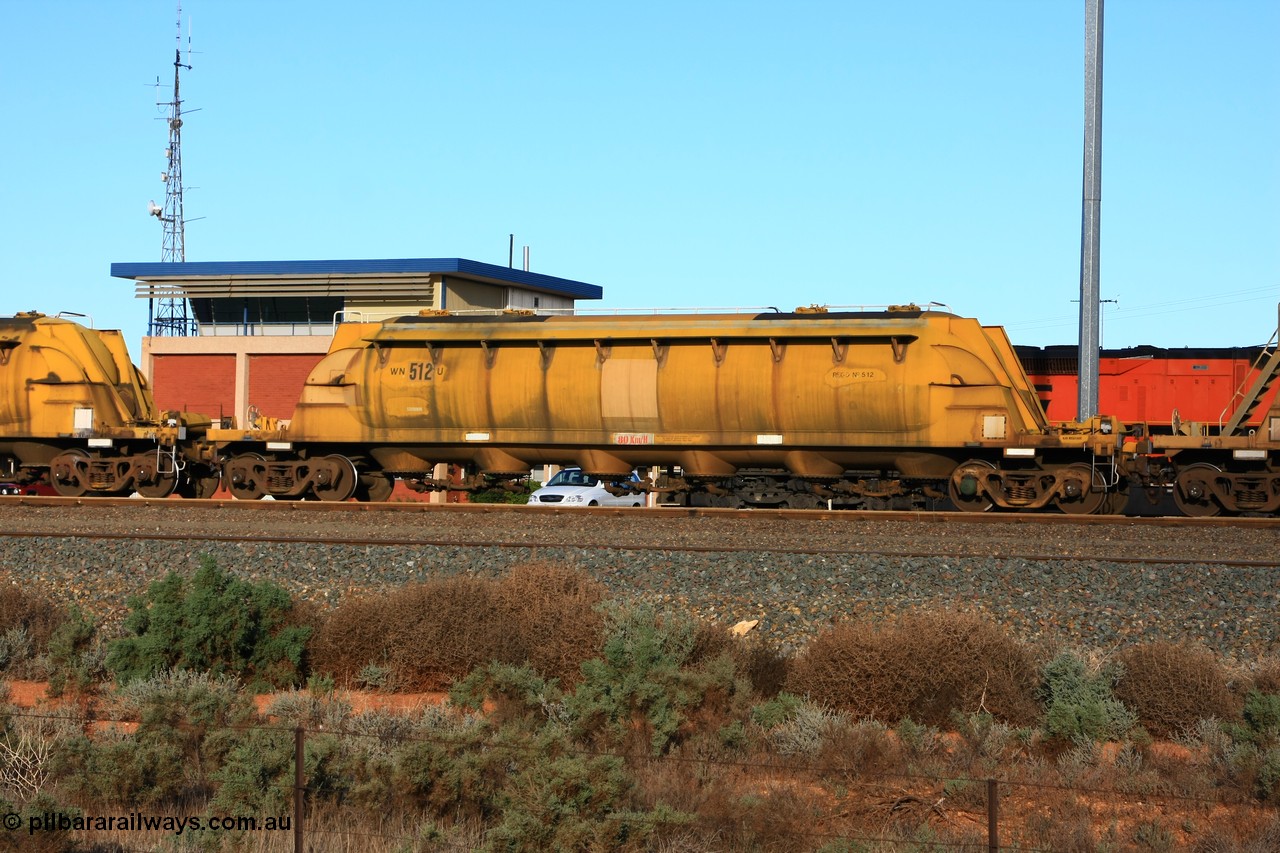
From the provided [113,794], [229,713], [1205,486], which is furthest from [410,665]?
[1205,486]

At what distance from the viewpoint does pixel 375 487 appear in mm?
22828

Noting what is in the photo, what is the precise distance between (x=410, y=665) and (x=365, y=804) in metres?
2.87

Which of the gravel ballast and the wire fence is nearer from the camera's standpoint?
the wire fence

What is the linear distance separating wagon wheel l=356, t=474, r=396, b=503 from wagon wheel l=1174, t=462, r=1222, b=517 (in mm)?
13846

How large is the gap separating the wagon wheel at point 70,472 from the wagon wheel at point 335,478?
4.47m

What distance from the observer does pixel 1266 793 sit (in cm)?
734

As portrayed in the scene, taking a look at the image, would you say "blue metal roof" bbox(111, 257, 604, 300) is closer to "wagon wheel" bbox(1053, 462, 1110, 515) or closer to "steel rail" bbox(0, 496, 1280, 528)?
"steel rail" bbox(0, 496, 1280, 528)

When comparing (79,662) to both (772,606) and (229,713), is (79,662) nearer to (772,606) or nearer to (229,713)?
(229,713)

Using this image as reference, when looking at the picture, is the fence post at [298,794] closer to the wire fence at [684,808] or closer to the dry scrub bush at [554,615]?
the wire fence at [684,808]

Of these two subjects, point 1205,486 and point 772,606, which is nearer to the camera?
point 772,606

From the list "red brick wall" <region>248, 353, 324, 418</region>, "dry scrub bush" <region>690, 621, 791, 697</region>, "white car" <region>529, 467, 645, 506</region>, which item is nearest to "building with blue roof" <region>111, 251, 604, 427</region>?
"red brick wall" <region>248, 353, 324, 418</region>

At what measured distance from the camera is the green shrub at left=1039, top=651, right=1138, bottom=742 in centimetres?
839

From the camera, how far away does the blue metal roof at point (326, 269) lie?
140 ft

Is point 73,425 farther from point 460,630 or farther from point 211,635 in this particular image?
point 460,630
